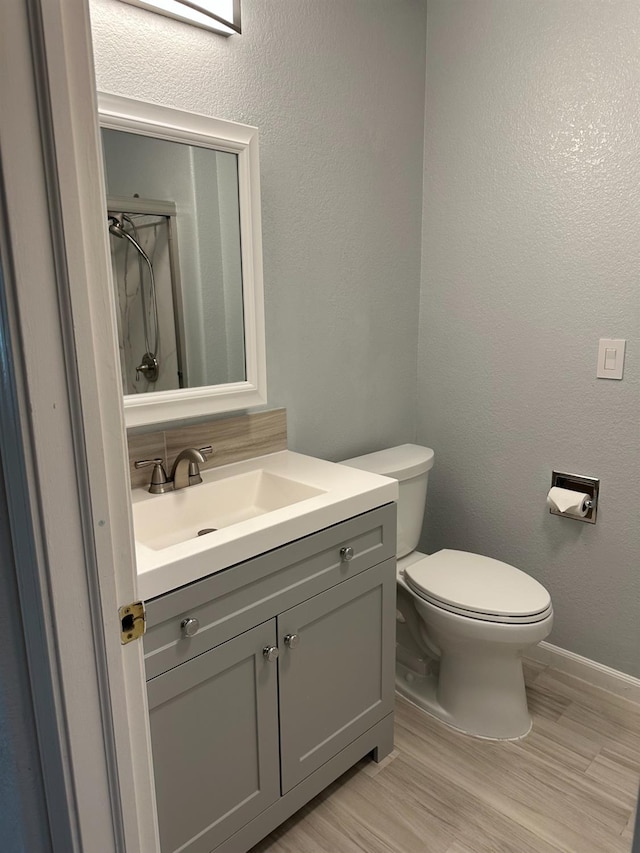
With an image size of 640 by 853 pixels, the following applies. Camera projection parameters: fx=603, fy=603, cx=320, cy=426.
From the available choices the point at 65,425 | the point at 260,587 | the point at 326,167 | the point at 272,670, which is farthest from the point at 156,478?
the point at 326,167

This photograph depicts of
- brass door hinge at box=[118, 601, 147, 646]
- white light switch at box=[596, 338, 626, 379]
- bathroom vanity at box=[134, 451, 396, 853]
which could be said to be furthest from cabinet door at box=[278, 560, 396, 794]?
white light switch at box=[596, 338, 626, 379]

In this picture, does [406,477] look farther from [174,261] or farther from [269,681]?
[174,261]

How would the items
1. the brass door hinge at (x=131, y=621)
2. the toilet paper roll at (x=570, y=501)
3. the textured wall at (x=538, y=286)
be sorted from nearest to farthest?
the brass door hinge at (x=131, y=621) → the textured wall at (x=538, y=286) → the toilet paper roll at (x=570, y=501)

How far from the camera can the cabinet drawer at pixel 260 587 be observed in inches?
47.5

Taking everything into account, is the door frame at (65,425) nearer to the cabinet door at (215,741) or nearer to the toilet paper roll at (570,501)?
the cabinet door at (215,741)

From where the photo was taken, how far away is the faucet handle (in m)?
1.63

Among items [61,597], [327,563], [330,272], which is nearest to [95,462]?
[61,597]

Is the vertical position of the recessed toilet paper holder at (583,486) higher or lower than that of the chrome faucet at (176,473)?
lower

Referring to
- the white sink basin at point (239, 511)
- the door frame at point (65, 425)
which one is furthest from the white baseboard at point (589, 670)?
the door frame at point (65, 425)

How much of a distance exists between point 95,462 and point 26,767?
15.7 inches

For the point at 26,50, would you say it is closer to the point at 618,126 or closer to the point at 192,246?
the point at 192,246

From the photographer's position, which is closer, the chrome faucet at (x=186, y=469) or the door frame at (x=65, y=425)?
the door frame at (x=65, y=425)

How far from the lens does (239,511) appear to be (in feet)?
5.81

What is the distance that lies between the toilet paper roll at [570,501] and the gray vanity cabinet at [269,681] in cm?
72
